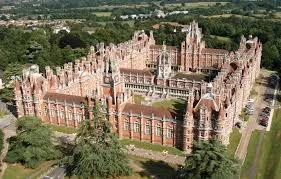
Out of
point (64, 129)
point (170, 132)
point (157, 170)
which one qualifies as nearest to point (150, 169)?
point (157, 170)

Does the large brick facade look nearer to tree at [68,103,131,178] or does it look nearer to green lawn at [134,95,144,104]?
green lawn at [134,95,144,104]

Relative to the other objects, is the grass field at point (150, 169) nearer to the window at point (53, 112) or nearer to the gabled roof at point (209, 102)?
the gabled roof at point (209, 102)

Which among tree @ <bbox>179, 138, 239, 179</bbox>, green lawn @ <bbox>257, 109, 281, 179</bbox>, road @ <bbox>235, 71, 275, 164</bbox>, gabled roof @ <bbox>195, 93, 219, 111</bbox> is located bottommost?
green lawn @ <bbox>257, 109, 281, 179</bbox>

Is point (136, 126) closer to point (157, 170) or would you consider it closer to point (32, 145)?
point (157, 170)

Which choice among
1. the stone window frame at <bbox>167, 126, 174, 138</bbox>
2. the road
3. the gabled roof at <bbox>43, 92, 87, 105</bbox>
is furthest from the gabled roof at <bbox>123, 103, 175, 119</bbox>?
the road

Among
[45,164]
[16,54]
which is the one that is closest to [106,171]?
[45,164]

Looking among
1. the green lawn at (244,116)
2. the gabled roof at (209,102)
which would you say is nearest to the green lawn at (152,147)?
the gabled roof at (209,102)

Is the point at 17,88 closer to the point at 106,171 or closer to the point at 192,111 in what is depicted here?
the point at 106,171
